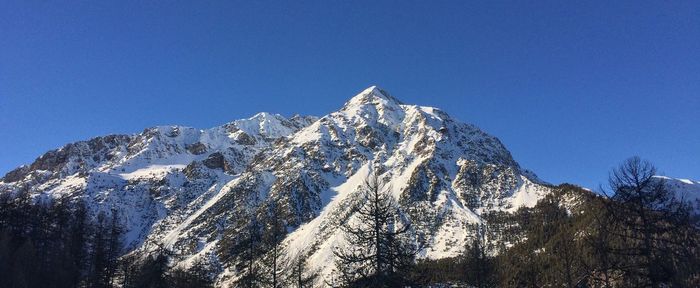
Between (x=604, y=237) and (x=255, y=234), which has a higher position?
(x=255, y=234)

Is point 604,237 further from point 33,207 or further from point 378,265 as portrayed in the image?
point 33,207

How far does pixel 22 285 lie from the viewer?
42125 mm

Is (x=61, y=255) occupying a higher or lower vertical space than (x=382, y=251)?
higher

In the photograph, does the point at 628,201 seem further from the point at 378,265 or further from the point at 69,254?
the point at 69,254

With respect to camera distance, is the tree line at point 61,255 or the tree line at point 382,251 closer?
the tree line at point 382,251

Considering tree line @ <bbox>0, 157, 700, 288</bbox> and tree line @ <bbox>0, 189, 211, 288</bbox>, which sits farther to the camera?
tree line @ <bbox>0, 189, 211, 288</bbox>

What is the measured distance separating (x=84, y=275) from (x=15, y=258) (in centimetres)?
1355

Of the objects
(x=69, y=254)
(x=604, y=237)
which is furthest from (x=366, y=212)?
(x=69, y=254)

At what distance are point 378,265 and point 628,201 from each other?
483 inches

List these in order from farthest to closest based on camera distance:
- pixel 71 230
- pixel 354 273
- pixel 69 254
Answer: pixel 71 230 → pixel 69 254 → pixel 354 273

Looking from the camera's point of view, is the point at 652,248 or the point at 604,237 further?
the point at 604,237

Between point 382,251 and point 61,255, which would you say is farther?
point 61,255

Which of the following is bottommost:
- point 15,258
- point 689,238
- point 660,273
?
point 660,273

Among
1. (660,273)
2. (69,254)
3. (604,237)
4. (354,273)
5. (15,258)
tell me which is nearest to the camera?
(660,273)
